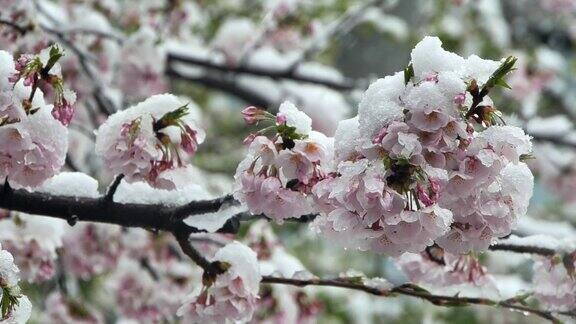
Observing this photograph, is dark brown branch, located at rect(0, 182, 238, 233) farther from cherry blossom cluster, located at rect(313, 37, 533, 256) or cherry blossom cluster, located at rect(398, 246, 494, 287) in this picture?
cherry blossom cluster, located at rect(398, 246, 494, 287)

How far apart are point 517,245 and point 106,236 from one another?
1.63 m

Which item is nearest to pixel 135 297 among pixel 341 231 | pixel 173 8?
pixel 173 8

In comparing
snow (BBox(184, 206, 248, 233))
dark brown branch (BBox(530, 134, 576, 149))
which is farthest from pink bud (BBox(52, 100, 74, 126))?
dark brown branch (BBox(530, 134, 576, 149))

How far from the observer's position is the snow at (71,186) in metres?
1.73

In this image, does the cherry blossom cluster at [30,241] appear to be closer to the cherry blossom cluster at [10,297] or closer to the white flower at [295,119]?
the cherry blossom cluster at [10,297]

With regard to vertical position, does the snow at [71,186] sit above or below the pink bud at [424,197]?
above

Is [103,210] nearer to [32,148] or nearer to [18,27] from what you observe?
[32,148]

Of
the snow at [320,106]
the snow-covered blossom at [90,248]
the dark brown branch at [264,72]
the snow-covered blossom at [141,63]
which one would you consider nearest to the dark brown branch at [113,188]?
the snow-covered blossom at [90,248]

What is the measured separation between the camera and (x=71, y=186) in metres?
1.76

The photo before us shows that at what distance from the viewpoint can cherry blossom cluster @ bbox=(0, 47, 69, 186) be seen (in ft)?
4.83

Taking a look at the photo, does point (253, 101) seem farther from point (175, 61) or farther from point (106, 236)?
point (106, 236)

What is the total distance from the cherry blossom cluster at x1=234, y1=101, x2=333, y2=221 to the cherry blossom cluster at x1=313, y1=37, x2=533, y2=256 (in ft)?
0.19

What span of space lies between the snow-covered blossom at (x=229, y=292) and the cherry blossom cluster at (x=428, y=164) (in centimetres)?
38

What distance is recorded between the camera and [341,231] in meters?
1.35
